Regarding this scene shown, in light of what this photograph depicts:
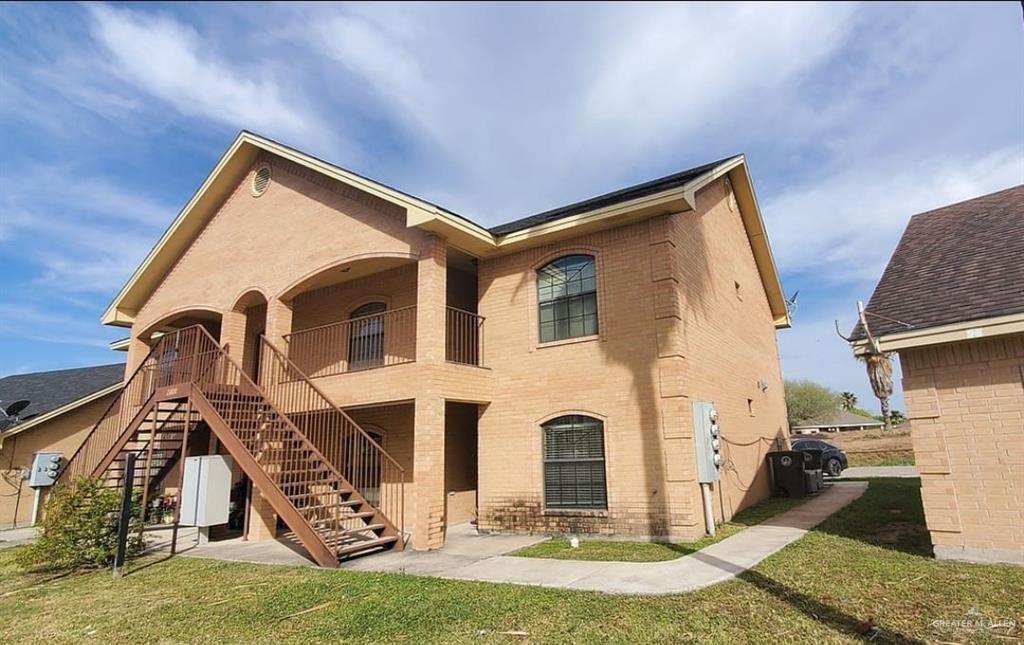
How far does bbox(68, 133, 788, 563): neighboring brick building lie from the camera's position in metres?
10.2

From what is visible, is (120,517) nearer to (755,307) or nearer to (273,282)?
(273,282)

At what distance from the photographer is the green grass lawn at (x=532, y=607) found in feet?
17.2

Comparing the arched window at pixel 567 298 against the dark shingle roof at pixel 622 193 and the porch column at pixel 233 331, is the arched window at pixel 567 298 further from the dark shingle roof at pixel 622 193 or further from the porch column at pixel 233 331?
the porch column at pixel 233 331

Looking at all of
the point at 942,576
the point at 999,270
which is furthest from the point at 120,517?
the point at 999,270

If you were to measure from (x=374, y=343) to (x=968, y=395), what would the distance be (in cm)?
1168

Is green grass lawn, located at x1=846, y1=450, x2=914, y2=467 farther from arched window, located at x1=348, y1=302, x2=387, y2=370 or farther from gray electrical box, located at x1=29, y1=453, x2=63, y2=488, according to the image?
gray electrical box, located at x1=29, y1=453, x2=63, y2=488

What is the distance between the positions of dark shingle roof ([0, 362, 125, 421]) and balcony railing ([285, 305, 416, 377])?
401 inches

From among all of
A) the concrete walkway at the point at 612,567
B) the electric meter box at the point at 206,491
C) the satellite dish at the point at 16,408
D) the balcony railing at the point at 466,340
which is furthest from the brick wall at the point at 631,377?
the satellite dish at the point at 16,408

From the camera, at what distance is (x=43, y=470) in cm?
1692

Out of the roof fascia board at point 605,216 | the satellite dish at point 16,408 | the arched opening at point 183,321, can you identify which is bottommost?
the satellite dish at point 16,408

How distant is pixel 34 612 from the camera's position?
23.4 ft

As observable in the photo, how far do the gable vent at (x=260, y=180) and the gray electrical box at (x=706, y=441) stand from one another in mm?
11600

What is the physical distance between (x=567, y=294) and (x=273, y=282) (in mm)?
6967

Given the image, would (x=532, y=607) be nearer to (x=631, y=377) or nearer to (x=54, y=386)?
(x=631, y=377)
